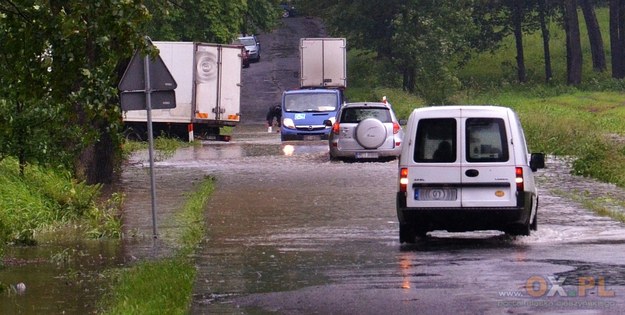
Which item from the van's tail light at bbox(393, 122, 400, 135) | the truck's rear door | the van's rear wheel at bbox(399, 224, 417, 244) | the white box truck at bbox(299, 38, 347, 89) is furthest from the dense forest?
the van's tail light at bbox(393, 122, 400, 135)

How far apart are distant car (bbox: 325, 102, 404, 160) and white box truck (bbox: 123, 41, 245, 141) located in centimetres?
1050

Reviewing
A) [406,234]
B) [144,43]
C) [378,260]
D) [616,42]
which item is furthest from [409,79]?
[144,43]

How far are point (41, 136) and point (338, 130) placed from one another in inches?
532

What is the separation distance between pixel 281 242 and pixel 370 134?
15.5m

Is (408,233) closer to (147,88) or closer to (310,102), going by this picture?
(147,88)

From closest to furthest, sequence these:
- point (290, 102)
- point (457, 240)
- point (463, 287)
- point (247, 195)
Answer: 1. point (463, 287)
2. point (457, 240)
3. point (247, 195)
4. point (290, 102)

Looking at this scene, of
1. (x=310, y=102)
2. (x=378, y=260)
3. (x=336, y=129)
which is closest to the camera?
(x=378, y=260)

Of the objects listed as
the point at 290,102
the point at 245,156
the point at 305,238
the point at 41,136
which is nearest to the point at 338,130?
the point at 245,156

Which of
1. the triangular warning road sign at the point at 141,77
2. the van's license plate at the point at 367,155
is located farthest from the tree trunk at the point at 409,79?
the triangular warning road sign at the point at 141,77

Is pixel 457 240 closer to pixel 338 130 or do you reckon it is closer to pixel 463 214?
pixel 463 214

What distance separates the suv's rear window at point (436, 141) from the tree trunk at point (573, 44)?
52603 mm

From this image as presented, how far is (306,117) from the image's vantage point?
41.4 metres

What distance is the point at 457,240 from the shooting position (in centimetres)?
1700

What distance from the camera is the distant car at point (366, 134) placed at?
32.0 metres
